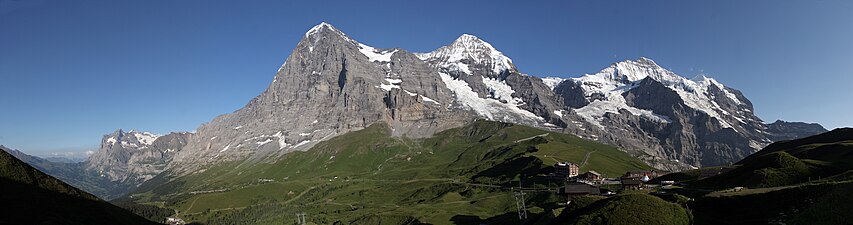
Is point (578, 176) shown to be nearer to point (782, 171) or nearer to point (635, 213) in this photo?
A: point (782, 171)

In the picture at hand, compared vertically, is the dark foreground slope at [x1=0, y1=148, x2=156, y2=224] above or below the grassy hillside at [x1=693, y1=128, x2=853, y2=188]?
below

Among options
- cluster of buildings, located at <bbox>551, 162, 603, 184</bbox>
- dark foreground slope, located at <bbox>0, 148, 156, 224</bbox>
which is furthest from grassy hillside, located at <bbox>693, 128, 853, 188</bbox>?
dark foreground slope, located at <bbox>0, 148, 156, 224</bbox>

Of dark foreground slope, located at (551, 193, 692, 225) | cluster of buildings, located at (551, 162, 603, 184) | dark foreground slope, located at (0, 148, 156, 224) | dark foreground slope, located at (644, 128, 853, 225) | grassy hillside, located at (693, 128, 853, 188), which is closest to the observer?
dark foreground slope, located at (644, 128, 853, 225)

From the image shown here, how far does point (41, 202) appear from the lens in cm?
6975

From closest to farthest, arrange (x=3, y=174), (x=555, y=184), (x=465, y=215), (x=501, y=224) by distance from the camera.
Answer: (x=3, y=174) < (x=501, y=224) < (x=465, y=215) < (x=555, y=184)

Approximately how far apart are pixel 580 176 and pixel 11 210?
16859 centimetres

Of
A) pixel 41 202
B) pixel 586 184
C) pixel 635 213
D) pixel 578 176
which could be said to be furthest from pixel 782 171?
pixel 41 202

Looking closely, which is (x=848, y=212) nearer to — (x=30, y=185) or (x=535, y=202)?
(x=30, y=185)

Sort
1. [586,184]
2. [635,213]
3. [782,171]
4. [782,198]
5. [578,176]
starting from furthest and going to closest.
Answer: [578,176] < [586,184] < [782,171] < [635,213] < [782,198]

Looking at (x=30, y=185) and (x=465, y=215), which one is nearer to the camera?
(x=30, y=185)

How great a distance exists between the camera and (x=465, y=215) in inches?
6954

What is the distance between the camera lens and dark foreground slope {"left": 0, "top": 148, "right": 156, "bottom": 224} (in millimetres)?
63469

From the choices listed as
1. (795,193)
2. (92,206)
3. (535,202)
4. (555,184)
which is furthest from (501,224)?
(92,206)

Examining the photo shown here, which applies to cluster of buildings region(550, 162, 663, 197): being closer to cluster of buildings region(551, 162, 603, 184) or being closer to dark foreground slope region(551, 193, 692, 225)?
cluster of buildings region(551, 162, 603, 184)
